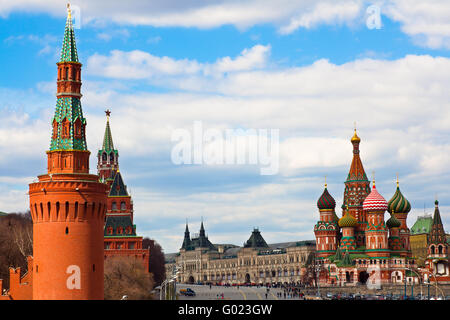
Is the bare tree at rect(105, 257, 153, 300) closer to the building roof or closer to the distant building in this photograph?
the building roof

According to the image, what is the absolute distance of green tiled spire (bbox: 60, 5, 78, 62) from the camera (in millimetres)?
85812

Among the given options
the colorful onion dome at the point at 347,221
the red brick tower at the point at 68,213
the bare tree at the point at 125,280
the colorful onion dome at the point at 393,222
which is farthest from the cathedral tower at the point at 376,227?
the red brick tower at the point at 68,213

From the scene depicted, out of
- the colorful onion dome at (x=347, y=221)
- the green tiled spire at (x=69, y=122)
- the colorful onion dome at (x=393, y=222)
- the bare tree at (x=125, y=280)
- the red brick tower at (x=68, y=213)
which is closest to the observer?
the red brick tower at (x=68, y=213)

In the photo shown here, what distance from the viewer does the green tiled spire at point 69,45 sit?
85.8 meters

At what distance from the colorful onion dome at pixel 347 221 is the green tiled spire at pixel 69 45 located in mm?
115903

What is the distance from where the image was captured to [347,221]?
631 feet

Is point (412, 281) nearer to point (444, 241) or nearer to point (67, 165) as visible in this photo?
point (444, 241)

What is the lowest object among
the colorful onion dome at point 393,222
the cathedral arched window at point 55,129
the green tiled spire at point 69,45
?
the colorful onion dome at point 393,222

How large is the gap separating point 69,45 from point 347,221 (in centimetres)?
11658

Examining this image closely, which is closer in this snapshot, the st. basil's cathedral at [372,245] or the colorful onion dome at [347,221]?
the st. basil's cathedral at [372,245]

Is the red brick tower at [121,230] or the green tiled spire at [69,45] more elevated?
the green tiled spire at [69,45]

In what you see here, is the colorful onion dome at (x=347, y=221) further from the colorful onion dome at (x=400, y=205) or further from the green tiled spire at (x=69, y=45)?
→ the green tiled spire at (x=69, y=45)

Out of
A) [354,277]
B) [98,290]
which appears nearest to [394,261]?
[354,277]
